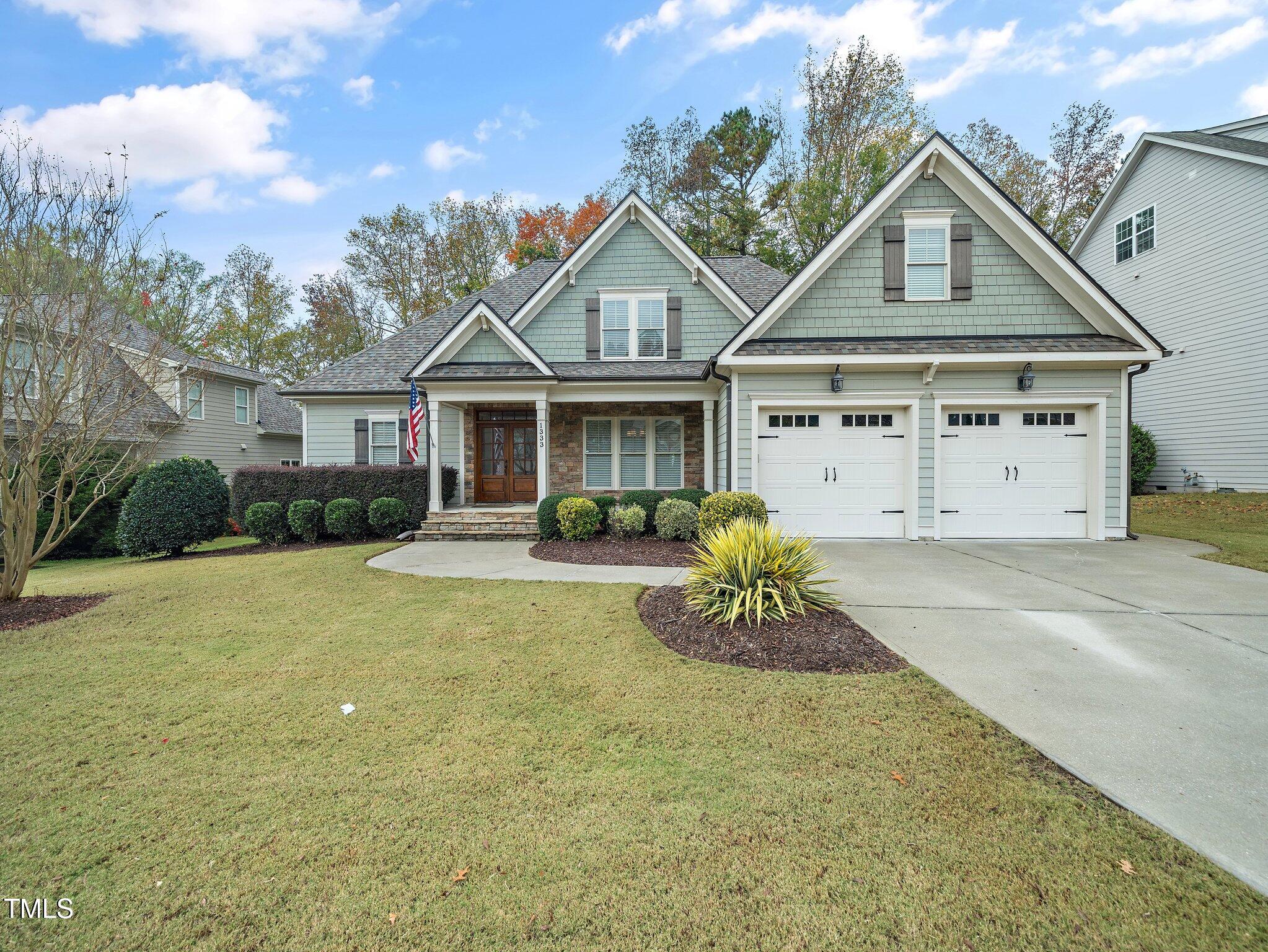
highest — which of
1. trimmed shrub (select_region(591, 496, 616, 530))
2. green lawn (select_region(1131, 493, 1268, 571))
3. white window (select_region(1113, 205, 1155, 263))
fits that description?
white window (select_region(1113, 205, 1155, 263))

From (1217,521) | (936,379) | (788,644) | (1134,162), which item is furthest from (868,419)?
(1134,162)

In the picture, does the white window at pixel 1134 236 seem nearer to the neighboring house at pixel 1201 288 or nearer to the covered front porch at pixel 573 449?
the neighboring house at pixel 1201 288

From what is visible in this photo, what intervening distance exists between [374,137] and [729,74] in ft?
38.6

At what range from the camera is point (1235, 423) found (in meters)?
13.5

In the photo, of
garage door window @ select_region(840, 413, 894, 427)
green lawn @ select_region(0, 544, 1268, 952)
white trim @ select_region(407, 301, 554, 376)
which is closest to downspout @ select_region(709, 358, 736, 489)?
garage door window @ select_region(840, 413, 894, 427)

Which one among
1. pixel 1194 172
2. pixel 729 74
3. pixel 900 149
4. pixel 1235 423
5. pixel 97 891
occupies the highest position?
pixel 729 74

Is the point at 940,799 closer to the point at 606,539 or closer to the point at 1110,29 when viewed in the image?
the point at 606,539

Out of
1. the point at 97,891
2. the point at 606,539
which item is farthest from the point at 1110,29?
the point at 97,891

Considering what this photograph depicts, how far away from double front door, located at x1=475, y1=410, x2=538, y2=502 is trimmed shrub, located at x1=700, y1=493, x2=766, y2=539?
19.1 ft

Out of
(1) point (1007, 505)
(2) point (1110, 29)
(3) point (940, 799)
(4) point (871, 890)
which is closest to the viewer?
(4) point (871, 890)

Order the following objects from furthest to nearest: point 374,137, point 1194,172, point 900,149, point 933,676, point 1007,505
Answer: point 900,149 < point 374,137 < point 1194,172 < point 1007,505 < point 933,676

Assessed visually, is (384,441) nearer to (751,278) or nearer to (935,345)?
(751,278)

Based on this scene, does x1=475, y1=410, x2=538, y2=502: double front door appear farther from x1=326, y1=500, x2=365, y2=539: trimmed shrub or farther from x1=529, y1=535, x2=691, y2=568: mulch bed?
x1=529, y1=535, x2=691, y2=568: mulch bed

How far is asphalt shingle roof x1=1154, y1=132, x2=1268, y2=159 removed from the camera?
44.3ft
